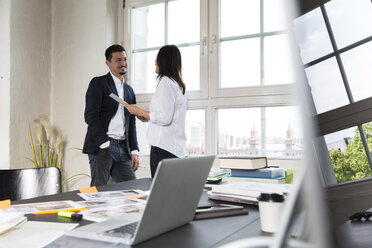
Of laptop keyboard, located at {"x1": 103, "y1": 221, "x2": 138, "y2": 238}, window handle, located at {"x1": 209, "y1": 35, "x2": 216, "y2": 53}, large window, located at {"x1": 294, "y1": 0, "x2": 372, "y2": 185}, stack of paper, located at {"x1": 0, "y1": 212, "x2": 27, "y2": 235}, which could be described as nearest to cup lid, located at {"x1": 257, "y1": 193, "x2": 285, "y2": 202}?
laptop keyboard, located at {"x1": 103, "y1": 221, "x2": 138, "y2": 238}

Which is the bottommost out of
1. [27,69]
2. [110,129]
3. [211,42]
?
[110,129]

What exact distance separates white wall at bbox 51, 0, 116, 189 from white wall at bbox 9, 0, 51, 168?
0.28ft

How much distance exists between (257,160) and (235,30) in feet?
5.33

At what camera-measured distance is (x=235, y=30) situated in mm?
2723

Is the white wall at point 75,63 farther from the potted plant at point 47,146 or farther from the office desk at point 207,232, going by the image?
the office desk at point 207,232

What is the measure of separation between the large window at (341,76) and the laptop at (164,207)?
35 centimetres

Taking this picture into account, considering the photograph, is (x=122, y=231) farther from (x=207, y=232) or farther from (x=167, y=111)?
(x=167, y=111)

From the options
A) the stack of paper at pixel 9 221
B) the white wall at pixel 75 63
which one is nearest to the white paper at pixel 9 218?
the stack of paper at pixel 9 221

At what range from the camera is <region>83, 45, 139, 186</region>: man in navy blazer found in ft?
7.91

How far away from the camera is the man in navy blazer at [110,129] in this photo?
94.9 inches

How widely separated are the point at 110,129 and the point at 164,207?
78.5 inches

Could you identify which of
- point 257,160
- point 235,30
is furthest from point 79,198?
point 235,30

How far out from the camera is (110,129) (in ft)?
8.29

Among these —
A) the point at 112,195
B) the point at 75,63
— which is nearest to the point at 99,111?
the point at 75,63
